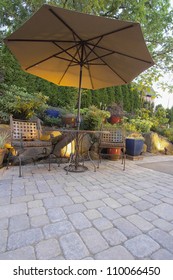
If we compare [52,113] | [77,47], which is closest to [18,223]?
[77,47]

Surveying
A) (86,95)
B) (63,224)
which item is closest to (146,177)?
(63,224)

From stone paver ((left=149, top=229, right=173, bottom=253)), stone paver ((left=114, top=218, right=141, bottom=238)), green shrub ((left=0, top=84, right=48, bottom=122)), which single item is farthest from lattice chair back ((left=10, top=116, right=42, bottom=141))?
stone paver ((left=149, top=229, right=173, bottom=253))

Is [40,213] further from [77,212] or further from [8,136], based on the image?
[8,136]

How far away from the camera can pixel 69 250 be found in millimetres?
1171

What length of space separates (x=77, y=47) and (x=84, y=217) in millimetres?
2643

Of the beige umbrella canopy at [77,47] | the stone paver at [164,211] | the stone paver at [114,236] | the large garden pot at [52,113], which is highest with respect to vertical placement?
the beige umbrella canopy at [77,47]

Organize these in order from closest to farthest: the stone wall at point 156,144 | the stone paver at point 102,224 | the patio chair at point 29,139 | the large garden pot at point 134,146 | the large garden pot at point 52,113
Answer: the stone paver at point 102,224, the patio chair at point 29,139, the large garden pot at point 134,146, the large garden pot at point 52,113, the stone wall at point 156,144

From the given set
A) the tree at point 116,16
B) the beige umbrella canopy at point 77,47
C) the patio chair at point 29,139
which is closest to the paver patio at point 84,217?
the patio chair at point 29,139

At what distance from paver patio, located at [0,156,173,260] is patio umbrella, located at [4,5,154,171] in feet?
6.45

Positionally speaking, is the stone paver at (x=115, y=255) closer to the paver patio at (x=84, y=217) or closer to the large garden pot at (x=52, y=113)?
the paver patio at (x=84, y=217)

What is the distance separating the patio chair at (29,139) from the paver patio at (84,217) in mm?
535

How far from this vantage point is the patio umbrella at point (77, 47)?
1889 millimetres

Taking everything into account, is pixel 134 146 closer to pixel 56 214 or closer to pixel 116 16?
pixel 56 214
